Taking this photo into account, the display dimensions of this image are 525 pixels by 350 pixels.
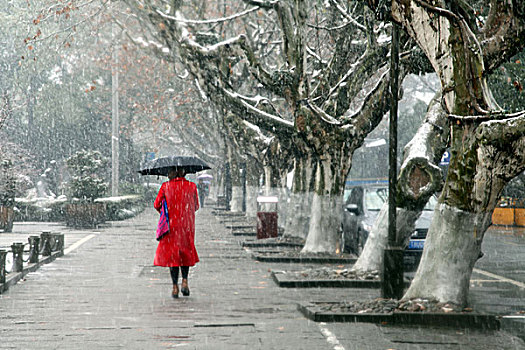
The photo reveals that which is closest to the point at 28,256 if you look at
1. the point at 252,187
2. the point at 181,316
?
the point at 181,316

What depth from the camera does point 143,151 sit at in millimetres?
67312

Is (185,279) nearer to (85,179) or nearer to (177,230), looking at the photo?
(177,230)

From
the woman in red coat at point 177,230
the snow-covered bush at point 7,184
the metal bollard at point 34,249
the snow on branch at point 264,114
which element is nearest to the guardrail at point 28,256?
the metal bollard at point 34,249

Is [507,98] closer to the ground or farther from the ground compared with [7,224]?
farther from the ground

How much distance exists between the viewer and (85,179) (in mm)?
33312

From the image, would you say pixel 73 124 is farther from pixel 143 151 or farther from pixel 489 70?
pixel 489 70

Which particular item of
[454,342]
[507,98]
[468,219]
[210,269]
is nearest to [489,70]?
[468,219]

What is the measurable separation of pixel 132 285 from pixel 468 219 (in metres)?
5.93

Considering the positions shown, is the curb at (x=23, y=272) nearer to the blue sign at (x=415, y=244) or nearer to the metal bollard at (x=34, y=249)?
the metal bollard at (x=34, y=249)

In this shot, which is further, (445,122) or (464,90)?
(445,122)

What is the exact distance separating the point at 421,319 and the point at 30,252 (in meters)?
9.36

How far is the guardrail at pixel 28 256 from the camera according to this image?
12797mm

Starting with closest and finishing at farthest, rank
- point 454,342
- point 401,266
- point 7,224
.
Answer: point 454,342, point 401,266, point 7,224

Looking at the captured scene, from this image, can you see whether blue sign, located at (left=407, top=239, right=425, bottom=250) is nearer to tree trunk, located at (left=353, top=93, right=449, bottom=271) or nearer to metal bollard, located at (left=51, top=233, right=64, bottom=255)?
tree trunk, located at (left=353, top=93, right=449, bottom=271)
